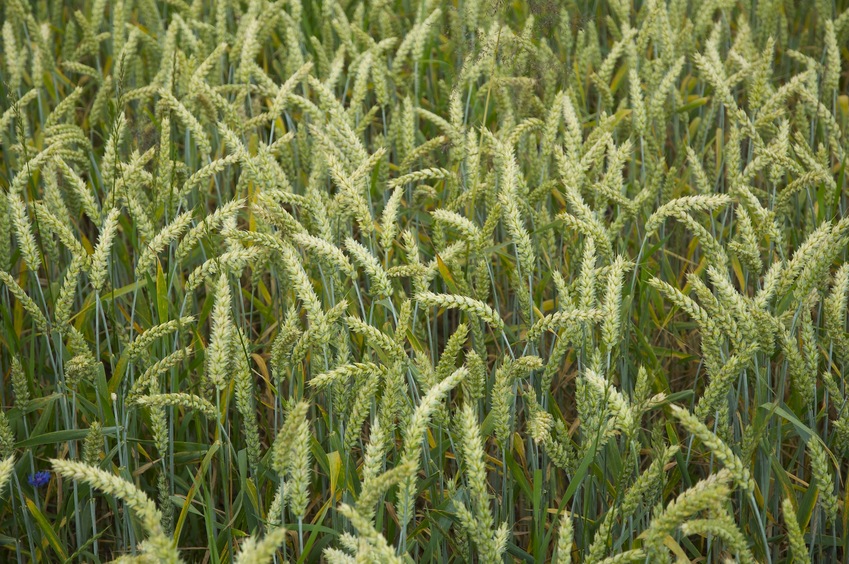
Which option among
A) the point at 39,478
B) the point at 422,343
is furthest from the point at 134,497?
the point at 422,343

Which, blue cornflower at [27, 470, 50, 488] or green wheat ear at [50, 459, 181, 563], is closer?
green wheat ear at [50, 459, 181, 563]

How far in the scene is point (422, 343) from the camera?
2102mm

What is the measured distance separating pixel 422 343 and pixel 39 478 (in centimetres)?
88

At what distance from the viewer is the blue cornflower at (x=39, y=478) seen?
6.27 feet

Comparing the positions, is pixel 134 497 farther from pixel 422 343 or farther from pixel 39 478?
pixel 422 343

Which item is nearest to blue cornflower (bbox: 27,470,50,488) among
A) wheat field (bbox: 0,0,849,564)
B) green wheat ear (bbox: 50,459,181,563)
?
wheat field (bbox: 0,0,849,564)

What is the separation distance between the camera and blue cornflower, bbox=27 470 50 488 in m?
1.91

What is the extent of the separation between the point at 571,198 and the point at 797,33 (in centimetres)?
263

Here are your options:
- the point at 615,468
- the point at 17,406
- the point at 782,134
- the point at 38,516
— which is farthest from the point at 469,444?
the point at 782,134

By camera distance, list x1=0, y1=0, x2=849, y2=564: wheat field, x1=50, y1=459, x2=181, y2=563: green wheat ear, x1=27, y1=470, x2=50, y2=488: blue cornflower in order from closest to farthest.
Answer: x1=50, y1=459, x2=181, y2=563: green wheat ear < x1=0, y1=0, x2=849, y2=564: wheat field < x1=27, y1=470, x2=50, y2=488: blue cornflower

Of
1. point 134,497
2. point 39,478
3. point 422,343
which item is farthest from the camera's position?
point 422,343

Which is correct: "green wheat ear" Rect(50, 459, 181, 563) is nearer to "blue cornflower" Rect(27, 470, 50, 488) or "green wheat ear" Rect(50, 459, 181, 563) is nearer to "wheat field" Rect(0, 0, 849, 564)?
"wheat field" Rect(0, 0, 849, 564)

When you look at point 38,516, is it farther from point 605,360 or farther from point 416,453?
point 605,360

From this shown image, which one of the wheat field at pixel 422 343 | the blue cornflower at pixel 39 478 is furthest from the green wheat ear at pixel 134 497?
the blue cornflower at pixel 39 478
